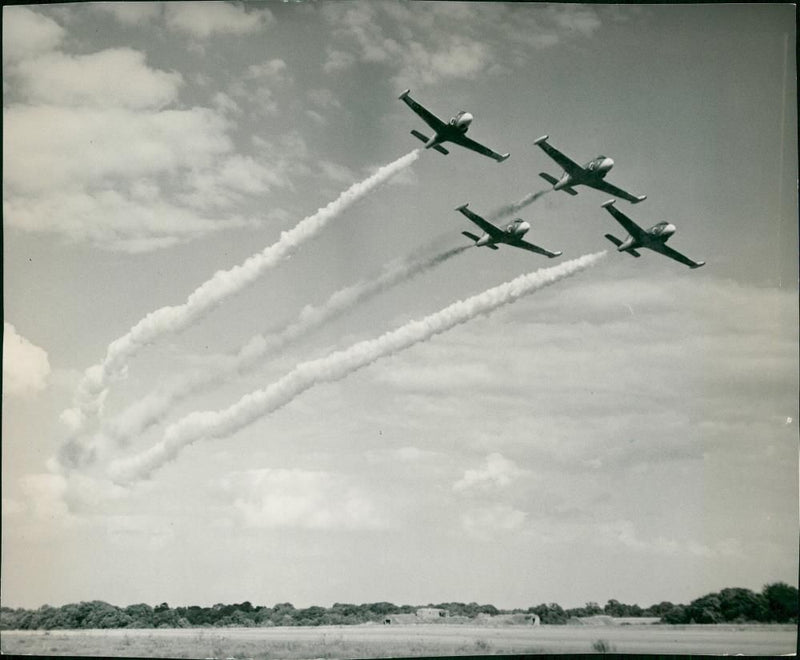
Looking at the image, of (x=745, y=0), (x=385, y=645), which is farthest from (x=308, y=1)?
(x=385, y=645)

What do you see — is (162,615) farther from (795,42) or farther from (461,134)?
(795,42)

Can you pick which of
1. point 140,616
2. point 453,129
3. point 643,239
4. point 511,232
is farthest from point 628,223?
point 140,616

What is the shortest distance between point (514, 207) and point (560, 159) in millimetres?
2919

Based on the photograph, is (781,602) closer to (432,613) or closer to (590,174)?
(432,613)

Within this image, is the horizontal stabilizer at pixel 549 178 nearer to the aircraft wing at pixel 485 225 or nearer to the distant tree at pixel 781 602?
the aircraft wing at pixel 485 225

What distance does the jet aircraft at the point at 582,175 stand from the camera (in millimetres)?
43500

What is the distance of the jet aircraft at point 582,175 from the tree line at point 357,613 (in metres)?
15.6

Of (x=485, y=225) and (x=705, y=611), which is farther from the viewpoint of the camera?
(x=705, y=611)

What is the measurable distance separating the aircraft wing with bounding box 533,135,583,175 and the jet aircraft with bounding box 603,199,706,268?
79.0 inches

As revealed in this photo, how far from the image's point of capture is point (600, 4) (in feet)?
138

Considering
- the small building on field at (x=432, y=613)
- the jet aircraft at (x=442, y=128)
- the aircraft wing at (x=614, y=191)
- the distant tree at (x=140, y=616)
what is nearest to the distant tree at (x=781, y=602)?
the small building on field at (x=432, y=613)

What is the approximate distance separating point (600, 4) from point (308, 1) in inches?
413

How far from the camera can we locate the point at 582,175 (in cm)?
4409

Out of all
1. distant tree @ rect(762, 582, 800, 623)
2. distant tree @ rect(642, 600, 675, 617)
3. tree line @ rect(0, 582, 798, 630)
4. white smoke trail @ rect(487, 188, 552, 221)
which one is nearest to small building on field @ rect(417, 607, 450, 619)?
tree line @ rect(0, 582, 798, 630)
